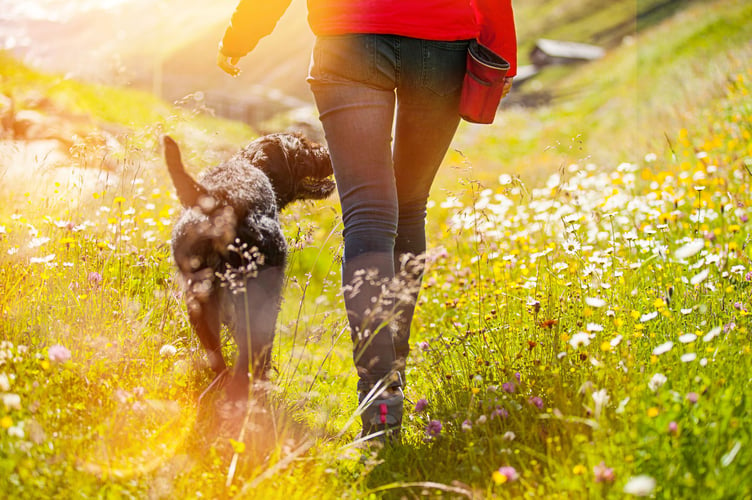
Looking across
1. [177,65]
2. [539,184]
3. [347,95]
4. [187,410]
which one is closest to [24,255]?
[187,410]

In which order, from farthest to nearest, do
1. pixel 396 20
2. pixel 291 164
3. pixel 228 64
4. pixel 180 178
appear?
pixel 291 164
pixel 228 64
pixel 180 178
pixel 396 20

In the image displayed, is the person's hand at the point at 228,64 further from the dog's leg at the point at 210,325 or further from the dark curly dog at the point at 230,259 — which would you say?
the dog's leg at the point at 210,325

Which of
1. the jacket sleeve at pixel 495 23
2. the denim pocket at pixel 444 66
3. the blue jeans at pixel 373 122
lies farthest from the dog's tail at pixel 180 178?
the jacket sleeve at pixel 495 23

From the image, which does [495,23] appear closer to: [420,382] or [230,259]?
[230,259]

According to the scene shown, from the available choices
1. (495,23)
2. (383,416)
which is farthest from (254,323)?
(495,23)

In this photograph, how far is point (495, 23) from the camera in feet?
6.98

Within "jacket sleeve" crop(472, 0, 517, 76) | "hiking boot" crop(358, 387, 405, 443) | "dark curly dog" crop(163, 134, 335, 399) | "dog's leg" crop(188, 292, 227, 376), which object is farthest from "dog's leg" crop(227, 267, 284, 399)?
"jacket sleeve" crop(472, 0, 517, 76)

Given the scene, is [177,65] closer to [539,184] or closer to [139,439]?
[539,184]

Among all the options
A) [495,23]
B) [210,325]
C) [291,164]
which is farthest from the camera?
[291,164]

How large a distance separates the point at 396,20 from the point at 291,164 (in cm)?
103

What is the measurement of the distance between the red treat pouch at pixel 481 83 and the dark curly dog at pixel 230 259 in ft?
2.66

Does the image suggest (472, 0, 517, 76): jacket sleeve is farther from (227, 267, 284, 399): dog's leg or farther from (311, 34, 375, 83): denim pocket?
(227, 267, 284, 399): dog's leg

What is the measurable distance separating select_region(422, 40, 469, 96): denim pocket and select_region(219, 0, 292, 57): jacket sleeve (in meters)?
0.51

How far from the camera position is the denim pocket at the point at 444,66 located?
1987 mm
